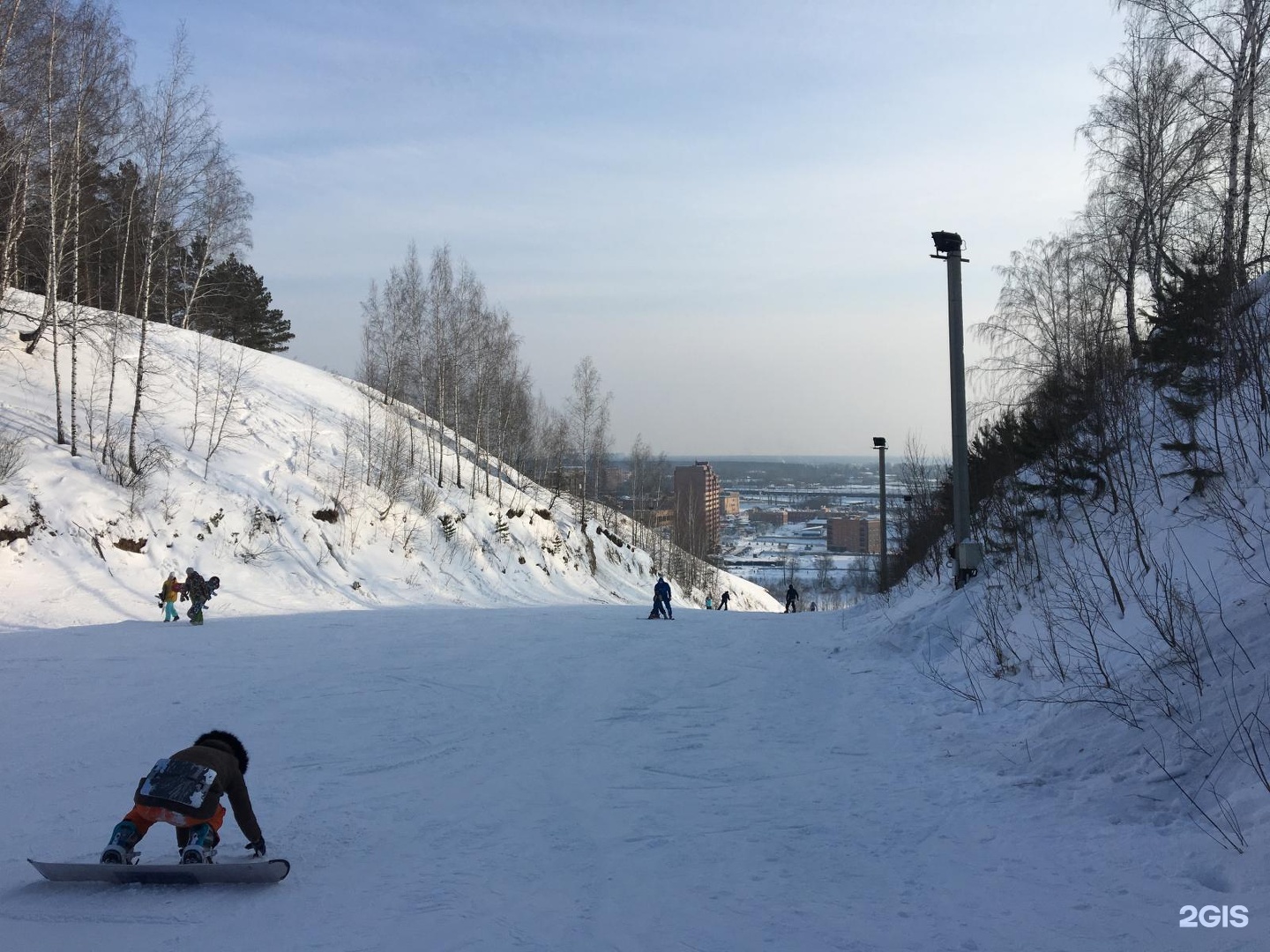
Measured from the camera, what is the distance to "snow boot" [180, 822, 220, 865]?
4.99 metres

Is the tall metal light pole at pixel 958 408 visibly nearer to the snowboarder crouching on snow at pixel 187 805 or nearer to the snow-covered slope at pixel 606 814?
the snow-covered slope at pixel 606 814

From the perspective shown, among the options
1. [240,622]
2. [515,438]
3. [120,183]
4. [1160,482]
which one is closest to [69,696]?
[240,622]

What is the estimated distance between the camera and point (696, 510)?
223 feet

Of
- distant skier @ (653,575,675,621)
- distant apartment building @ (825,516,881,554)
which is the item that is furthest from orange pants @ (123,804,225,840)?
distant apartment building @ (825,516,881,554)

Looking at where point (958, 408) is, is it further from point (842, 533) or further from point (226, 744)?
point (842, 533)

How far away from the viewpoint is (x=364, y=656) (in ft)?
42.6

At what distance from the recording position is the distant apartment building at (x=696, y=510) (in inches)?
2591

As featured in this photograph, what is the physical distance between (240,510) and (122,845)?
72.3ft

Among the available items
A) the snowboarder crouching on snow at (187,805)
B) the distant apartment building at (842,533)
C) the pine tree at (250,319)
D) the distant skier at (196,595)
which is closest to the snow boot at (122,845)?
the snowboarder crouching on snow at (187,805)

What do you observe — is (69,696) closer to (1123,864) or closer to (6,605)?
(6,605)

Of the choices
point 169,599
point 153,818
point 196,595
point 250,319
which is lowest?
point 153,818

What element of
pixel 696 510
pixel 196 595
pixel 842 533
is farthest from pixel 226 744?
pixel 842 533

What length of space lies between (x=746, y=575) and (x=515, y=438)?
5939 centimetres

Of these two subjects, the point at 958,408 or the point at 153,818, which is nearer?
the point at 153,818
